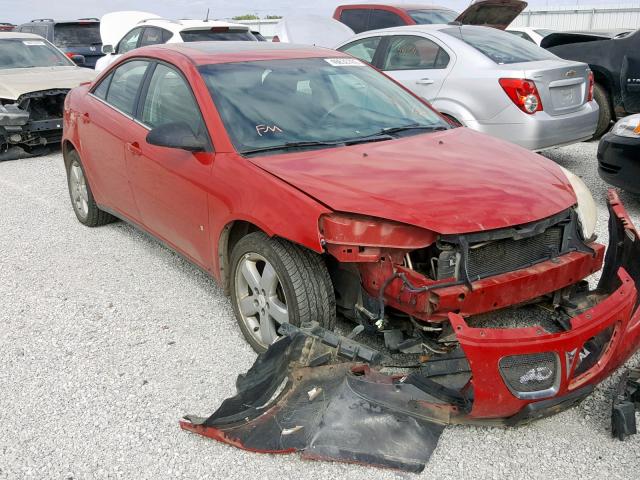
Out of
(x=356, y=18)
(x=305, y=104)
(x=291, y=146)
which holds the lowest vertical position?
(x=356, y=18)

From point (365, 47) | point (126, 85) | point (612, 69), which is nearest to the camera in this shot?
point (126, 85)

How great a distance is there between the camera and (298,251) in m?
3.13

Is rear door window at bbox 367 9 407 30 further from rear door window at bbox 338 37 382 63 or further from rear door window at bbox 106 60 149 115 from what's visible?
rear door window at bbox 106 60 149 115

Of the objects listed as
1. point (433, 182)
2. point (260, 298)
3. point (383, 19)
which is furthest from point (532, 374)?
point (383, 19)

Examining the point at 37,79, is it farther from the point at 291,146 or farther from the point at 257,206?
the point at 257,206

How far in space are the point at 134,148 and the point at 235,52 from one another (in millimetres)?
924

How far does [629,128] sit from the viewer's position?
5.58m

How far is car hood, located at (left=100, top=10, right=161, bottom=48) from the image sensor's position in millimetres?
12703

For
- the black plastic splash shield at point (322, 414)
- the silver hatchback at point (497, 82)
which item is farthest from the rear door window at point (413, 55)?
the black plastic splash shield at point (322, 414)

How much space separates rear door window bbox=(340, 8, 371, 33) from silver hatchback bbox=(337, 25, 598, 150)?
13.5 ft

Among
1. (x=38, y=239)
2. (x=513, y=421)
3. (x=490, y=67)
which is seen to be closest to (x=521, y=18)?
(x=490, y=67)

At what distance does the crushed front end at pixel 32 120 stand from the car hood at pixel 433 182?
20.5 feet

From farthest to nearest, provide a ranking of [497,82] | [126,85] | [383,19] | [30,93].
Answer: [383,19], [30,93], [497,82], [126,85]

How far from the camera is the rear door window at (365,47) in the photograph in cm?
794
